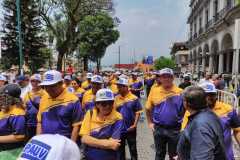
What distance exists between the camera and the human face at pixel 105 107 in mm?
4266

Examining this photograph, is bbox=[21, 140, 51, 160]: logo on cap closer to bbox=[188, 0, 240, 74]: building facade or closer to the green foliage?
bbox=[188, 0, 240, 74]: building facade

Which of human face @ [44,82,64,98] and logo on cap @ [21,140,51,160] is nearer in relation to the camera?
logo on cap @ [21,140,51,160]

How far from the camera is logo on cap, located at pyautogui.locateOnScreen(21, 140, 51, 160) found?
161cm

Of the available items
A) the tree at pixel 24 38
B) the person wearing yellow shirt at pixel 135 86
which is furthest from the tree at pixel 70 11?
the person wearing yellow shirt at pixel 135 86

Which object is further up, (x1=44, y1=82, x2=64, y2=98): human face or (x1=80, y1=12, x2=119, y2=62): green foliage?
(x1=80, y1=12, x2=119, y2=62): green foliage

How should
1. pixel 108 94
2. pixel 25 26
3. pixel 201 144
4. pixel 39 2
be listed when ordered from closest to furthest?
pixel 201 144 < pixel 108 94 < pixel 39 2 < pixel 25 26

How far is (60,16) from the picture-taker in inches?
1353

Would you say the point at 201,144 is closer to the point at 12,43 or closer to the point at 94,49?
the point at 12,43

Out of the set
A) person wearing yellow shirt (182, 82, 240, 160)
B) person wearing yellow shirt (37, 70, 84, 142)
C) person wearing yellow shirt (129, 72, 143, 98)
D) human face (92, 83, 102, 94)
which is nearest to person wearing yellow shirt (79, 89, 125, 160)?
person wearing yellow shirt (37, 70, 84, 142)

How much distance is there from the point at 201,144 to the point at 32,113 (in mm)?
3528

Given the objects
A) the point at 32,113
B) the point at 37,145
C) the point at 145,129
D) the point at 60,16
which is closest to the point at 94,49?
the point at 60,16

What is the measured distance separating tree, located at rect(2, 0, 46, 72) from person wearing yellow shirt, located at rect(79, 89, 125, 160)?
33405 mm

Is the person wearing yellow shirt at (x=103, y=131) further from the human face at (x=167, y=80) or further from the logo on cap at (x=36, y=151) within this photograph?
the logo on cap at (x=36, y=151)

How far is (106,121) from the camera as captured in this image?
4.30 metres
